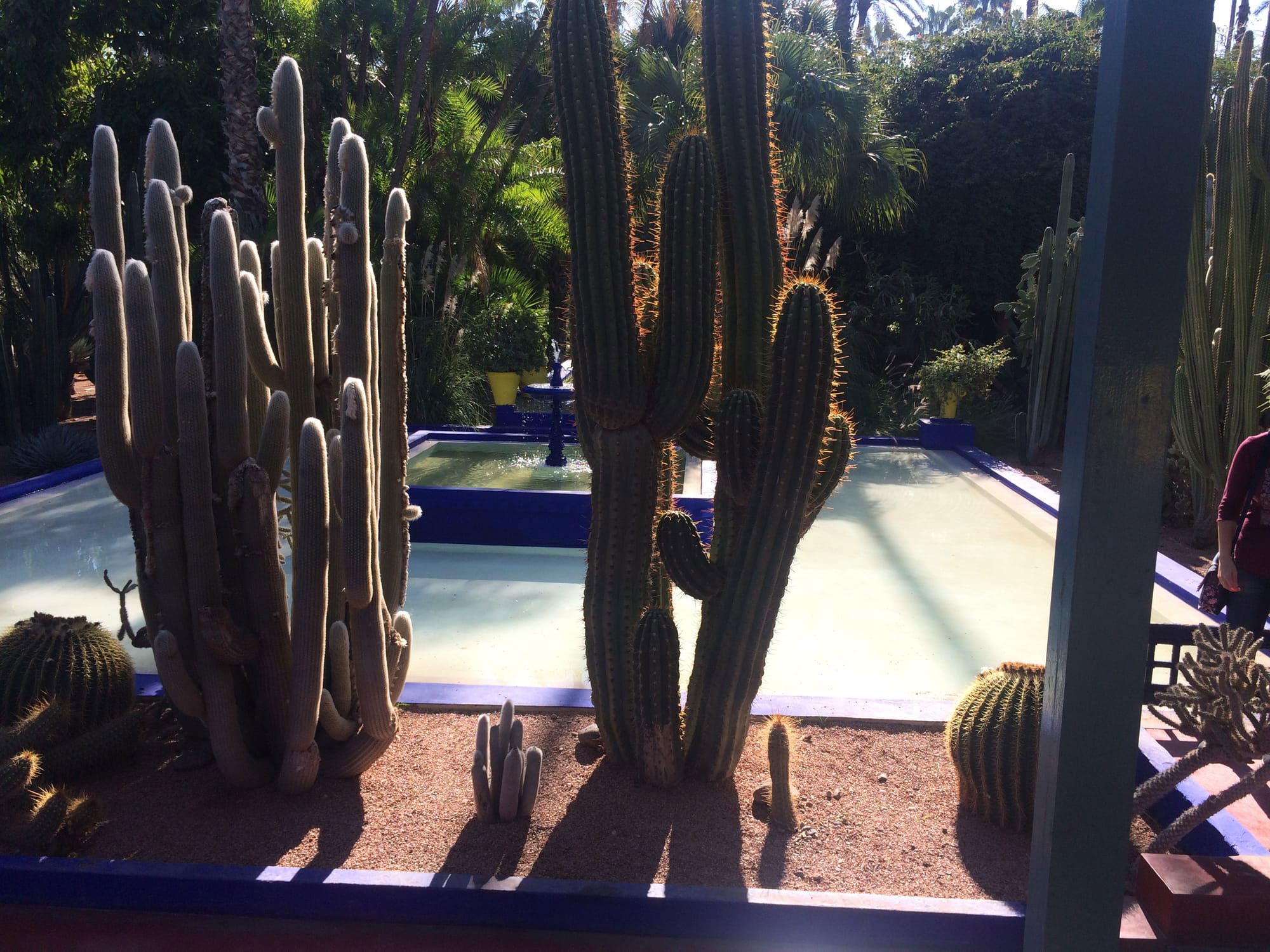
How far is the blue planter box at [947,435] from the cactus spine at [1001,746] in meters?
8.78

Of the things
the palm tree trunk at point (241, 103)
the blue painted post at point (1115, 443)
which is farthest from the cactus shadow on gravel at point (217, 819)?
the palm tree trunk at point (241, 103)

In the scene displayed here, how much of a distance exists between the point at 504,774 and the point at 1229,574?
9.50 ft

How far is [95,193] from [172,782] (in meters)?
2.10

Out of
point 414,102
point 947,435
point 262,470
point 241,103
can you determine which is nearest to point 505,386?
point 414,102

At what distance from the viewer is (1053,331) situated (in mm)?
11148

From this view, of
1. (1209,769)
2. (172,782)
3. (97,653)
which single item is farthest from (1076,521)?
(97,653)

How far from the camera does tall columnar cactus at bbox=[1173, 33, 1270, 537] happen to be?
6273 millimetres

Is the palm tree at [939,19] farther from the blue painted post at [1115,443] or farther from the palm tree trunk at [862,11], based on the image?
the blue painted post at [1115,443]

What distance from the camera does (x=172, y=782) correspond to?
3.61 metres

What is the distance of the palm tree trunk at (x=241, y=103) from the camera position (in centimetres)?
1091

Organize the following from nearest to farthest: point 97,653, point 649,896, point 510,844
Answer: point 649,896
point 510,844
point 97,653

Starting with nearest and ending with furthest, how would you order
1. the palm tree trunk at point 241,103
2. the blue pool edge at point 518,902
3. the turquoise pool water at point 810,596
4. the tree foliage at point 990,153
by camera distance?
the blue pool edge at point 518,902, the turquoise pool water at point 810,596, the palm tree trunk at point 241,103, the tree foliage at point 990,153

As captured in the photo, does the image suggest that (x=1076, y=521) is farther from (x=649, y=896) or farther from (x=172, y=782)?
(x=172, y=782)

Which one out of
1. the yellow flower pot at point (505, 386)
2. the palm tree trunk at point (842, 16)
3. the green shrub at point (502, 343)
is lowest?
the yellow flower pot at point (505, 386)
